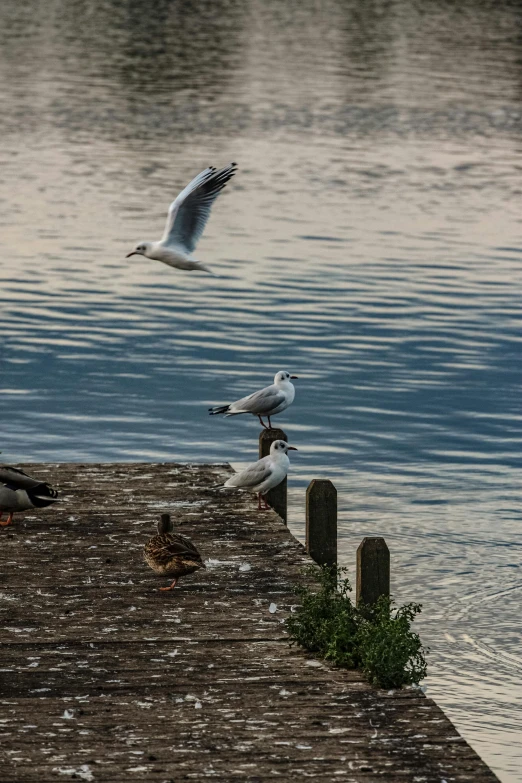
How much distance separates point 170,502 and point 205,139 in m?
38.7

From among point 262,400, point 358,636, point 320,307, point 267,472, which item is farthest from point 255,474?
point 320,307

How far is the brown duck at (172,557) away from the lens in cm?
1152

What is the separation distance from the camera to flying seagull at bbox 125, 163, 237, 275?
16891 mm

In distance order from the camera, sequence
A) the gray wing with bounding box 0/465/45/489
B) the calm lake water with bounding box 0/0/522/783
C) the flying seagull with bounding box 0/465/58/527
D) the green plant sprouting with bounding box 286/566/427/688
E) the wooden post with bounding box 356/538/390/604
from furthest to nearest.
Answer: the calm lake water with bounding box 0/0/522/783 < the gray wing with bounding box 0/465/45/489 < the flying seagull with bounding box 0/465/58/527 < the wooden post with bounding box 356/538/390/604 < the green plant sprouting with bounding box 286/566/427/688

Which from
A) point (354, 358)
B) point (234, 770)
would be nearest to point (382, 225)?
point (354, 358)

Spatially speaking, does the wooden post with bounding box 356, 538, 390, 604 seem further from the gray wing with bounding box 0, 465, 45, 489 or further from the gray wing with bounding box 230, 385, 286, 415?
the gray wing with bounding box 230, 385, 286, 415

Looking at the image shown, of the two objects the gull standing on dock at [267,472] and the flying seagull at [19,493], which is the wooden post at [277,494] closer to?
the gull standing on dock at [267,472]

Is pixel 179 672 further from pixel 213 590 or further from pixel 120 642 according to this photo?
pixel 213 590

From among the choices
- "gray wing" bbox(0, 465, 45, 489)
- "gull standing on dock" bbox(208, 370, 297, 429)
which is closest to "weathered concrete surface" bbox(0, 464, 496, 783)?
"gray wing" bbox(0, 465, 45, 489)

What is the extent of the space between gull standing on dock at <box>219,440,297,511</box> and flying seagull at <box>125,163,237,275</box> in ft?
11.4

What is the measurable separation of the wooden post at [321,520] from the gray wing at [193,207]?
183 inches

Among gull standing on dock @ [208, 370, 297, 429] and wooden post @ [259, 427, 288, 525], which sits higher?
gull standing on dock @ [208, 370, 297, 429]

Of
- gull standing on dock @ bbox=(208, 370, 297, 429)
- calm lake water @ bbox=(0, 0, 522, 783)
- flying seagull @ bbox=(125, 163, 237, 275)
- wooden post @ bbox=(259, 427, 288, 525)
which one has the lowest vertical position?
calm lake water @ bbox=(0, 0, 522, 783)

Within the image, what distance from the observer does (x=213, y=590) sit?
11.6m
